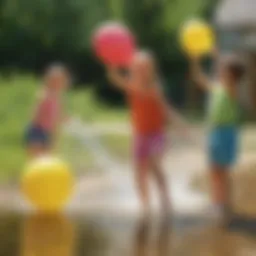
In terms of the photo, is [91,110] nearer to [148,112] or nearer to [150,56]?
[150,56]

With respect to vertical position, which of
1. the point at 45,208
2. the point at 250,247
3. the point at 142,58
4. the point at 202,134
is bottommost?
the point at 250,247

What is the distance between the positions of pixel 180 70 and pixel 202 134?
54 cm

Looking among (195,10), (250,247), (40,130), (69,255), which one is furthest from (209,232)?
(195,10)

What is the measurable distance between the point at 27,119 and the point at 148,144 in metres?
1.11

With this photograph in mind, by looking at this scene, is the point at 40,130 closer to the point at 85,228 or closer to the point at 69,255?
the point at 85,228

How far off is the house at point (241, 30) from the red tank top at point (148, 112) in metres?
0.90

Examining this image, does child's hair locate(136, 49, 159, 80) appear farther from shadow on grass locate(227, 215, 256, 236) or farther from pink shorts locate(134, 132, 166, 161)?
shadow on grass locate(227, 215, 256, 236)

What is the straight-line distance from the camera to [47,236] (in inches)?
236

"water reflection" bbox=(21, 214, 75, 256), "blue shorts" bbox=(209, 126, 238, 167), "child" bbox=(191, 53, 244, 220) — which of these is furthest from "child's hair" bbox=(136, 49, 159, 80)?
"water reflection" bbox=(21, 214, 75, 256)

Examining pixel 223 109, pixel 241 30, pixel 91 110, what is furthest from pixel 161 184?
pixel 241 30

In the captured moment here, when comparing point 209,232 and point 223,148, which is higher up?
point 223,148

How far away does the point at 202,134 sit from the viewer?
7258 millimetres

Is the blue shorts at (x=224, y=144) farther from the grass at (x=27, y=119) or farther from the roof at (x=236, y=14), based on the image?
the roof at (x=236, y=14)

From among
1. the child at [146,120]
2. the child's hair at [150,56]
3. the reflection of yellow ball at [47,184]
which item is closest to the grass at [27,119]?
the child's hair at [150,56]
